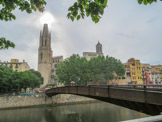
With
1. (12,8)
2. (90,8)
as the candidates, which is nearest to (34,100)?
(12,8)

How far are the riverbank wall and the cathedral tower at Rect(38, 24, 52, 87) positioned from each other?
40388 millimetres

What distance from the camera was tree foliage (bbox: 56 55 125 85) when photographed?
158 ft

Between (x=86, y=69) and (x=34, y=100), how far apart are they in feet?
66.5

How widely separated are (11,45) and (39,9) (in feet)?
6.39

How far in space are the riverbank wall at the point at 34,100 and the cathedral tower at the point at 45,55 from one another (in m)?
40.4

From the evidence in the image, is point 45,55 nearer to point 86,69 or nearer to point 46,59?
point 46,59

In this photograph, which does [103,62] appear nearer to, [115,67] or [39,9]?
[115,67]

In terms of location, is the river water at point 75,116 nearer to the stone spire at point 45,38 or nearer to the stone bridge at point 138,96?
the stone bridge at point 138,96

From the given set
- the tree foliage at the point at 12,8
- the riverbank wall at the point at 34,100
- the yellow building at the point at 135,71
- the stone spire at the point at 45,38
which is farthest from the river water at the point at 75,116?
the stone spire at the point at 45,38

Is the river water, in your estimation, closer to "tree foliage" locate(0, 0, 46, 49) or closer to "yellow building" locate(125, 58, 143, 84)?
"tree foliage" locate(0, 0, 46, 49)

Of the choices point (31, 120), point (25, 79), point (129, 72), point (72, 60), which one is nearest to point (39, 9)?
point (31, 120)

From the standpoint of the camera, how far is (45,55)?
84.4 metres

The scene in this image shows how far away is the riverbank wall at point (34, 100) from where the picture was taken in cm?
3491

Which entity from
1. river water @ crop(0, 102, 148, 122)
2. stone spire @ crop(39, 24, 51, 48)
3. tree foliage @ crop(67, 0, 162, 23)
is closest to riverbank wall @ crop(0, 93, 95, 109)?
river water @ crop(0, 102, 148, 122)
